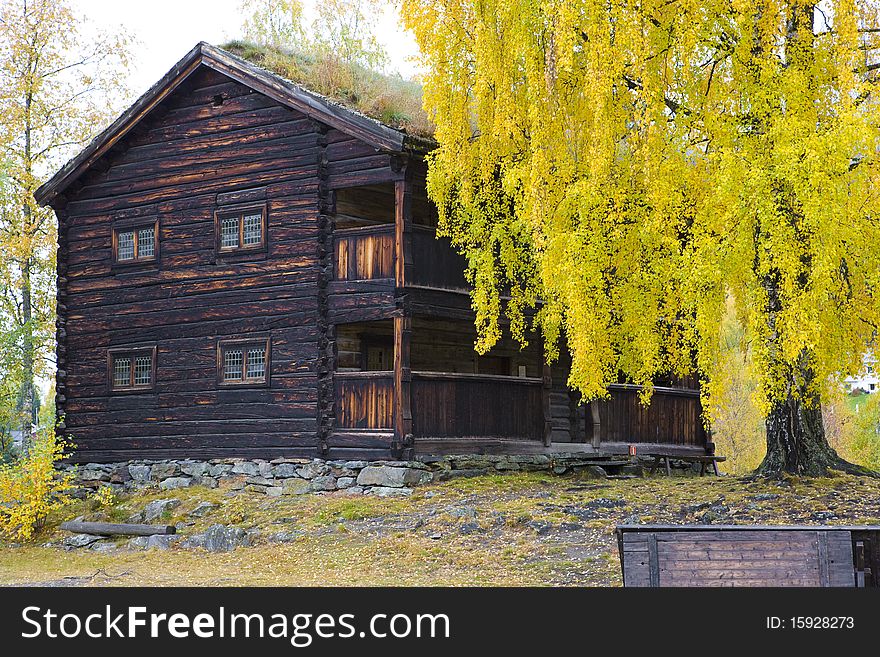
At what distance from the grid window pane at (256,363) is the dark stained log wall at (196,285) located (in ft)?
1.00

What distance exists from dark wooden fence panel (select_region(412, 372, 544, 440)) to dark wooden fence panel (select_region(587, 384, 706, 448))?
2.16 meters

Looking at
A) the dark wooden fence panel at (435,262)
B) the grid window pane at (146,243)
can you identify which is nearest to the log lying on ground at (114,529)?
the dark wooden fence panel at (435,262)

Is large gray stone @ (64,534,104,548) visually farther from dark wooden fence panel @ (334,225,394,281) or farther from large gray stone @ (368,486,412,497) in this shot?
dark wooden fence panel @ (334,225,394,281)

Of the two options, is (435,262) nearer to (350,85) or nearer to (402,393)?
(402,393)

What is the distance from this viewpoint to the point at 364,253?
2233 centimetres

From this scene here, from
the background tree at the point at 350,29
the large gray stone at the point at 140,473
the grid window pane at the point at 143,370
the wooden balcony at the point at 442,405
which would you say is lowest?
the large gray stone at the point at 140,473

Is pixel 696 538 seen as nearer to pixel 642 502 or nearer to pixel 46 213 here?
pixel 642 502

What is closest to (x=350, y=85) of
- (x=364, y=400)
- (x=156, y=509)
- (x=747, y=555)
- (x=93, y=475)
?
(x=364, y=400)

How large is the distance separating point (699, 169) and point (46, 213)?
2570cm

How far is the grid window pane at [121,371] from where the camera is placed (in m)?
25.8

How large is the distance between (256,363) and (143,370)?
10.8ft

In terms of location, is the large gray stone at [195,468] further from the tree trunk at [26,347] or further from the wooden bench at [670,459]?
the tree trunk at [26,347]

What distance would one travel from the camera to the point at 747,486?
19.4 m

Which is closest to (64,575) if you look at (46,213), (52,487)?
(52,487)
